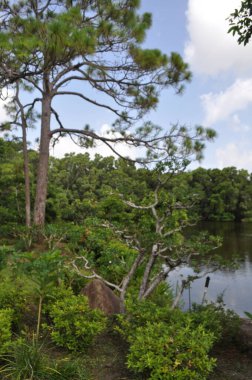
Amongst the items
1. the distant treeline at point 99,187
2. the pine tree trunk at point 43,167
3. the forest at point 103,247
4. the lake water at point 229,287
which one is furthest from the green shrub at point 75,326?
the pine tree trunk at point 43,167

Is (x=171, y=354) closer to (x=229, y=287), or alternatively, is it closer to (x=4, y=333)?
(x=4, y=333)

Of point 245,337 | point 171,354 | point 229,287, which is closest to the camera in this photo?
point 171,354

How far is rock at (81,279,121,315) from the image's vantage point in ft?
16.8

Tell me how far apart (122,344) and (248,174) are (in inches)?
1694

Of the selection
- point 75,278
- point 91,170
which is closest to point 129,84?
point 75,278

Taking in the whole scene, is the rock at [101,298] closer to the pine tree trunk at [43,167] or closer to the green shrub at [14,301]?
the green shrub at [14,301]

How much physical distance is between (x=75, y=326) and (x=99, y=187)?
30.8 metres

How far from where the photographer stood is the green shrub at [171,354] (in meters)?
→ 3.09

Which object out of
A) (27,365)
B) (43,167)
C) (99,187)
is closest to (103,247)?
(43,167)

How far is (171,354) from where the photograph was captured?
3217 mm

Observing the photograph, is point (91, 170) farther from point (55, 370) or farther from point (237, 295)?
point (55, 370)

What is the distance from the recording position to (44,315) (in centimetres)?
476

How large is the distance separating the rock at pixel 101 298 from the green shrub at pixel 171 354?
1670 millimetres

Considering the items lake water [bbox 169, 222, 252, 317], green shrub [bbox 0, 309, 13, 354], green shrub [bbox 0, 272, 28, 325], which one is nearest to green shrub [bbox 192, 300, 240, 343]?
green shrub [bbox 0, 309, 13, 354]
